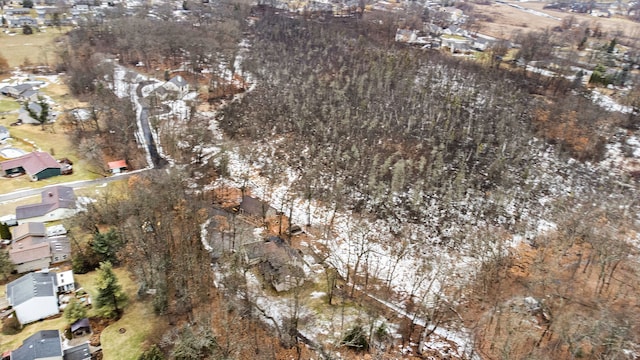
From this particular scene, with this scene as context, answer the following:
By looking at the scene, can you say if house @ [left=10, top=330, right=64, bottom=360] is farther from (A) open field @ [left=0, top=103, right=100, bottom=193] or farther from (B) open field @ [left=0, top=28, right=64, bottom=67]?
(B) open field @ [left=0, top=28, right=64, bottom=67]

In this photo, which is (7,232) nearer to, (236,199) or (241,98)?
(236,199)

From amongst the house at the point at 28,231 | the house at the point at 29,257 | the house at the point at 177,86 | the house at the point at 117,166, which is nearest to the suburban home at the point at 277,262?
the house at the point at 29,257

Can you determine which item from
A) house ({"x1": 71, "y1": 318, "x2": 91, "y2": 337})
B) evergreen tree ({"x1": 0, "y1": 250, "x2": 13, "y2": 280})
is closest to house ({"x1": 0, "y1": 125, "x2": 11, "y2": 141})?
evergreen tree ({"x1": 0, "y1": 250, "x2": 13, "y2": 280})

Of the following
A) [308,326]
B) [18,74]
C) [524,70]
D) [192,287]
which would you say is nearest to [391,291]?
[308,326]

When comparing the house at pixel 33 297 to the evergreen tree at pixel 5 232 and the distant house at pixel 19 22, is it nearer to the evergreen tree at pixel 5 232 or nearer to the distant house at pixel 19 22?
the evergreen tree at pixel 5 232

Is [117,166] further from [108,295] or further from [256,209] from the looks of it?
[108,295]
